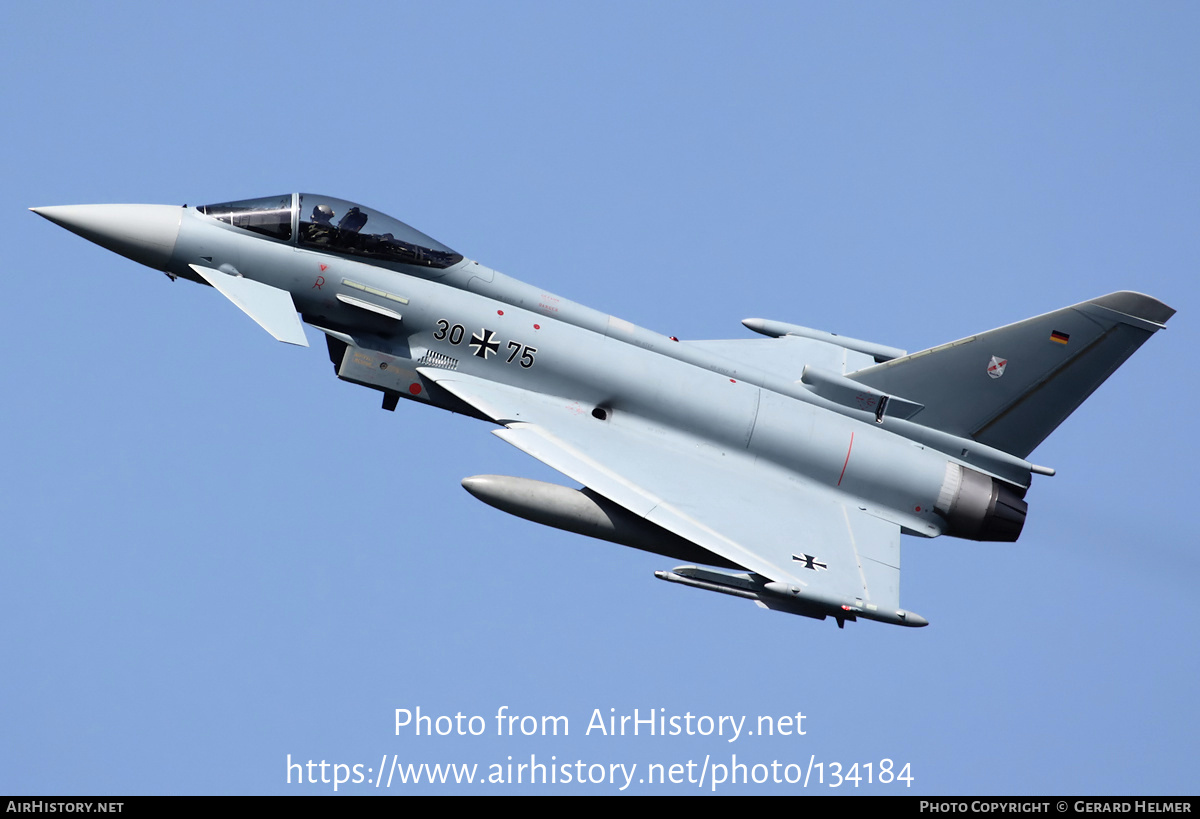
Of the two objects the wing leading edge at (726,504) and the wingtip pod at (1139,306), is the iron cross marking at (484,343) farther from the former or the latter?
the wingtip pod at (1139,306)

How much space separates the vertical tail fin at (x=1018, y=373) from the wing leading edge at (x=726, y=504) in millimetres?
1978

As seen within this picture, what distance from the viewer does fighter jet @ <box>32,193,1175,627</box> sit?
64.0 feet

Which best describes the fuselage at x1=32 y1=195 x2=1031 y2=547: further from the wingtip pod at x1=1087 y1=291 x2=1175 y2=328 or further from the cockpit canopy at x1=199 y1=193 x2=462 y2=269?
the wingtip pod at x1=1087 y1=291 x2=1175 y2=328

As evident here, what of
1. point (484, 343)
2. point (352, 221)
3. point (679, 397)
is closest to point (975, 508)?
point (679, 397)

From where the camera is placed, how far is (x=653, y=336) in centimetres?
2102

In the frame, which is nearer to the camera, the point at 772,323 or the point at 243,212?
the point at 243,212

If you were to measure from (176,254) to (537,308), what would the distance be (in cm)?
501

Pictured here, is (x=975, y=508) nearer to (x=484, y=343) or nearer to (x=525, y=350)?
(x=525, y=350)

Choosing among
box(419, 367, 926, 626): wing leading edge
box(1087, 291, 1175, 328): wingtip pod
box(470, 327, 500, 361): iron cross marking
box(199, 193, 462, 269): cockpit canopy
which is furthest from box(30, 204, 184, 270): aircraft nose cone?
box(1087, 291, 1175, 328): wingtip pod

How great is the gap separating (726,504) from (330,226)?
6.69 meters

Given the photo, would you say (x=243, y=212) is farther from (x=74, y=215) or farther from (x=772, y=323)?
(x=772, y=323)

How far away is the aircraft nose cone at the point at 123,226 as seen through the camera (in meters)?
19.5

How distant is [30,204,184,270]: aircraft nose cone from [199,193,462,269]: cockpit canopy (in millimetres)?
647

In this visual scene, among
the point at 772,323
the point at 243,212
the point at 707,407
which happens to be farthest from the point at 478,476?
the point at 772,323
